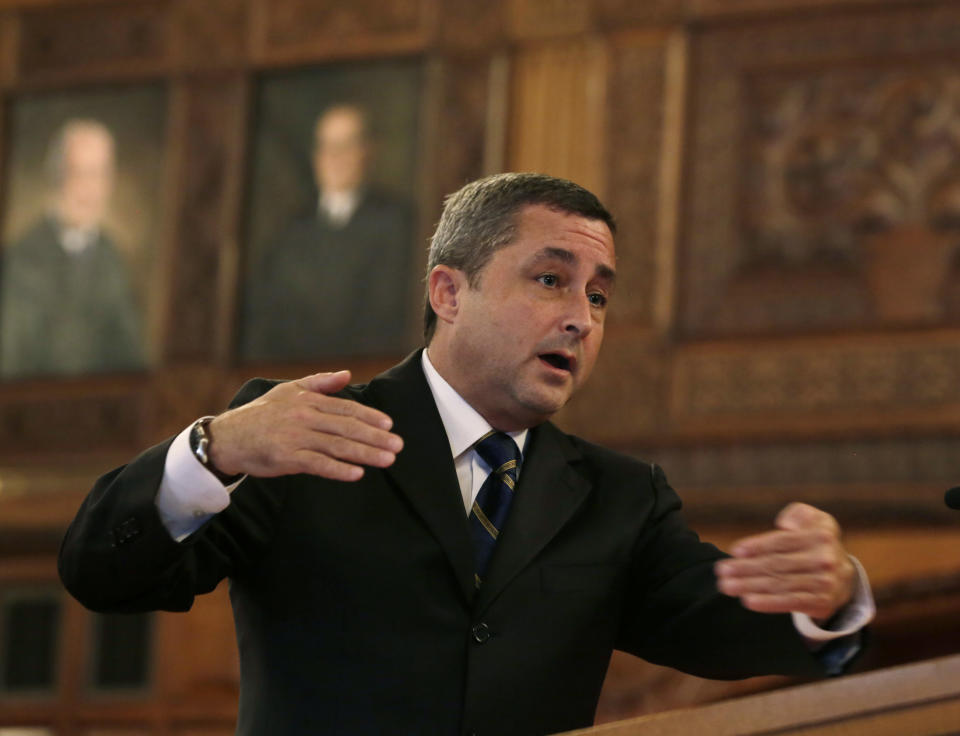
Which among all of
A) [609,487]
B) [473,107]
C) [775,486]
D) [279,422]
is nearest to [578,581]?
[609,487]

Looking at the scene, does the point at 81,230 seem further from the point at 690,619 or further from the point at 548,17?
the point at 690,619

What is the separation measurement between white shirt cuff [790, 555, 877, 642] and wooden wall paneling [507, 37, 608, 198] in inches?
228

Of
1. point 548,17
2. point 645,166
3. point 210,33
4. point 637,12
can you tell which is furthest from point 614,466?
point 210,33

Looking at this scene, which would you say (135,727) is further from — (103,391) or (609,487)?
(609,487)

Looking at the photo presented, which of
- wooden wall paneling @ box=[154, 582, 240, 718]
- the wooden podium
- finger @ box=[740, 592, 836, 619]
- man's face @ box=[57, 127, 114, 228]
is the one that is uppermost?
man's face @ box=[57, 127, 114, 228]

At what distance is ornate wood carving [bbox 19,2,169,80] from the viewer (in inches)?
368

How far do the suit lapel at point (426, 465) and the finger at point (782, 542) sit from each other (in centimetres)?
Result: 52

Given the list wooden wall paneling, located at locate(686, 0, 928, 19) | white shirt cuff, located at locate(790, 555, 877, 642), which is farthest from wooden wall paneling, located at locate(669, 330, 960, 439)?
white shirt cuff, located at locate(790, 555, 877, 642)

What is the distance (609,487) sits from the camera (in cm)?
287

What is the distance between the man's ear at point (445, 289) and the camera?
3.01 m

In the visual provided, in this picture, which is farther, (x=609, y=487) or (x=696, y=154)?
(x=696, y=154)

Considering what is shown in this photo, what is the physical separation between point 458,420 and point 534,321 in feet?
0.77

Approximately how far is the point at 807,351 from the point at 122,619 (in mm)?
3950

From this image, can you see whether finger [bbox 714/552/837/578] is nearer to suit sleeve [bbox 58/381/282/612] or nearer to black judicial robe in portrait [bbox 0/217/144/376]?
suit sleeve [bbox 58/381/282/612]
